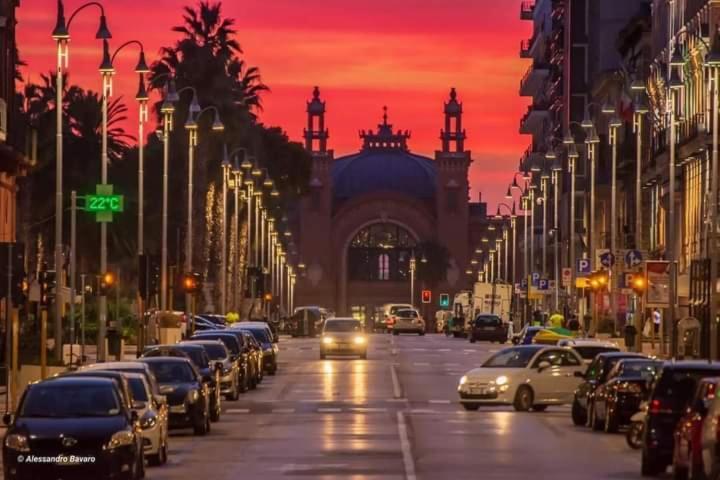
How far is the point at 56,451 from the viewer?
87.9 ft

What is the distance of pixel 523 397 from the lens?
159ft

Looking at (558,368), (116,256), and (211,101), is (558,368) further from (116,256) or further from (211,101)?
(116,256)

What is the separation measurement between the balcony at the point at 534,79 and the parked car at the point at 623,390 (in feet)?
421

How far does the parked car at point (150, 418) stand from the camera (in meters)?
30.2

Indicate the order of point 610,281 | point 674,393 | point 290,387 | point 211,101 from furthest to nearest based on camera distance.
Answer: point 211,101
point 610,281
point 290,387
point 674,393

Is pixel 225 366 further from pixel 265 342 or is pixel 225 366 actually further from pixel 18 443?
pixel 18 443

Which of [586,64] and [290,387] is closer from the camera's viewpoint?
[290,387]

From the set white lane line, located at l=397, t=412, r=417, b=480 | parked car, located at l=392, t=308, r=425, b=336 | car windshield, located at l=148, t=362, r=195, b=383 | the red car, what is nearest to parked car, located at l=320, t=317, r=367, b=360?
white lane line, located at l=397, t=412, r=417, b=480

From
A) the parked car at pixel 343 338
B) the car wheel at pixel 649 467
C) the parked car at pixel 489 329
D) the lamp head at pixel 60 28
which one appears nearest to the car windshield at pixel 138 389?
the car wheel at pixel 649 467

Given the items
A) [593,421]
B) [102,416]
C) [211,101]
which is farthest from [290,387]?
[211,101]

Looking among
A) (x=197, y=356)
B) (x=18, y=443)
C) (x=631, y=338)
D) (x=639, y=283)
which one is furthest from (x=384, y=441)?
(x=631, y=338)

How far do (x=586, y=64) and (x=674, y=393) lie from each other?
382ft

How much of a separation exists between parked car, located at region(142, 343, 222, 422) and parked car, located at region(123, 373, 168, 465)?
9.84 meters

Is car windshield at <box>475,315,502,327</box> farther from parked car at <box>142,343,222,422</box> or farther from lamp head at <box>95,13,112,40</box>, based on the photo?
parked car at <box>142,343,222,422</box>
